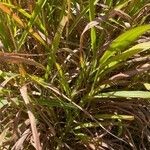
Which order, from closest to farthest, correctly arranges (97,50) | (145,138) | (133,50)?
(133,50) < (97,50) < (145,138)

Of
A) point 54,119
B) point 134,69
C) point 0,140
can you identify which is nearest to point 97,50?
point 134,69

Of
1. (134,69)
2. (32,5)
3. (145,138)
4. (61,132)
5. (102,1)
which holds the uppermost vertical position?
(32,5)

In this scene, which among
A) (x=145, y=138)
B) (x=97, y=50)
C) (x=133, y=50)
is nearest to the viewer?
(x=133, y=50)

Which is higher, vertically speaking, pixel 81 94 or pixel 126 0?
pixel 126 0

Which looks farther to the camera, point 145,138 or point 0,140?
point 145,138

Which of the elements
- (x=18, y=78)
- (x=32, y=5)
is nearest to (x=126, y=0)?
(x=32, y=5)

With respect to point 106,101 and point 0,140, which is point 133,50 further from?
point 0,140
